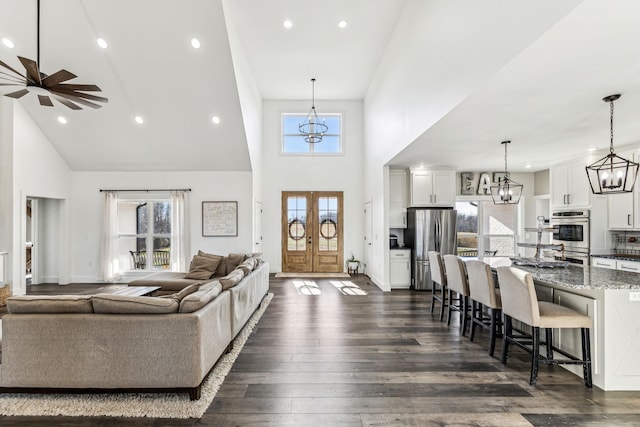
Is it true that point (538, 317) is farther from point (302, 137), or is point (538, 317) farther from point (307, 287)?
point (302, 137)

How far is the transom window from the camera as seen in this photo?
904 cm

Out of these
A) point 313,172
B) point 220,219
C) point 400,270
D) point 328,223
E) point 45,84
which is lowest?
point 400,270

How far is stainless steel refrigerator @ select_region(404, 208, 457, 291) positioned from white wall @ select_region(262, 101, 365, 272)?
240 cm

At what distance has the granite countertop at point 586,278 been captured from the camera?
8.95 ft

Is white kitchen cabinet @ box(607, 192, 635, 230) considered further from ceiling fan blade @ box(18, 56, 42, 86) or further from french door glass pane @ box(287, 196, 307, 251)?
ceiling fan blade @ box(18, 56, 42, 86)

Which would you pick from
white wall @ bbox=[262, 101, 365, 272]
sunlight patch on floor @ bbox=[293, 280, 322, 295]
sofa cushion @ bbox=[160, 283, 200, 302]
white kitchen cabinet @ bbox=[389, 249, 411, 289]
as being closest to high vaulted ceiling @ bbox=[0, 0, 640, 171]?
white wall @ bbox=[262, 101, 365, 272]

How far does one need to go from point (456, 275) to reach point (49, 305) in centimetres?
415

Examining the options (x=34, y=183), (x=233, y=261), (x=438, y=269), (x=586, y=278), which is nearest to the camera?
(x=586, y=278)

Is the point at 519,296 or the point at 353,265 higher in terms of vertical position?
the point at 519,296

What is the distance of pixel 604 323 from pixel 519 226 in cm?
547

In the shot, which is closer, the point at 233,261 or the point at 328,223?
the point at 233,261

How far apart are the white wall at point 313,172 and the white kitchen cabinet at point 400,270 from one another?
2.16 meters

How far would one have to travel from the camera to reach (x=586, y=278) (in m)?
3.05

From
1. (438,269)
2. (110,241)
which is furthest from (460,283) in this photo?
(110,241)
